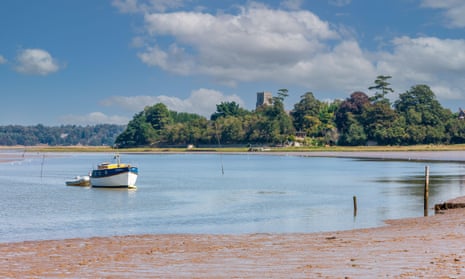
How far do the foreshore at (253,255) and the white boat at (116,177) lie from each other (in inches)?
1260

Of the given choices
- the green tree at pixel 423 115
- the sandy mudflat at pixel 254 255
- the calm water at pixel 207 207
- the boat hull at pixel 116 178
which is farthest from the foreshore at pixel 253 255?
the green tree at pixel 423 115

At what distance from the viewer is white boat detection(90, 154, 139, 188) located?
187 feet

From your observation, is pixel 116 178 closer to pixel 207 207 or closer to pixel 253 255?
pixel 207 207

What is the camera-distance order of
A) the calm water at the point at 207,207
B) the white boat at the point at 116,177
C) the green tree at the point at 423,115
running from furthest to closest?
the green tree at the point at 423,115 → the white boat at the point at 116,177 → the calm water at the point at 207,207

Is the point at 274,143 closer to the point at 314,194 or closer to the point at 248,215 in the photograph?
the point at 314,194

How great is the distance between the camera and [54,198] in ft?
156

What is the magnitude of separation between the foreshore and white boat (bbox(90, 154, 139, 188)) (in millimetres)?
32014

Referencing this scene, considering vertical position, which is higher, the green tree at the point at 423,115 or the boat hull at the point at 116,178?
the green tree at the point at 423,115

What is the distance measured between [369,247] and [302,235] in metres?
5.43

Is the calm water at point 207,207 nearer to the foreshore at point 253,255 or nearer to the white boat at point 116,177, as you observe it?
the white boat at point 116,177

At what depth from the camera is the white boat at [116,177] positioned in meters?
56.9

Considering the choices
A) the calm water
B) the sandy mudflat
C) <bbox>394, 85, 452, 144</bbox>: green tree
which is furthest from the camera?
<bbox>394, 85, 452, 144</bbox>: green tree

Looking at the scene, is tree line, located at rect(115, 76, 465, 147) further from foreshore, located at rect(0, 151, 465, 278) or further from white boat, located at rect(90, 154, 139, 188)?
foreshore, located at rect(0, 151, 465, 278)

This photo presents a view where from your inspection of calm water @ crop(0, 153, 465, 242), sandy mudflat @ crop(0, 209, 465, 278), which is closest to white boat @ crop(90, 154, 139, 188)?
calm water @ crop(0, 153, 465, 242)
